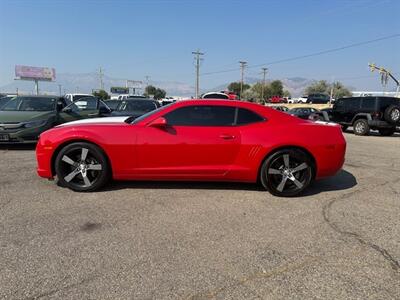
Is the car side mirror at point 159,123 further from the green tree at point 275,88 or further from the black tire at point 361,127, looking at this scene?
the green tree at point 275,88

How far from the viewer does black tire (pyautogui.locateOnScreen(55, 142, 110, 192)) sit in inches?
200

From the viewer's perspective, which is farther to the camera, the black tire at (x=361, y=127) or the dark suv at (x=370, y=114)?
the black tire at (x=361, y=127)

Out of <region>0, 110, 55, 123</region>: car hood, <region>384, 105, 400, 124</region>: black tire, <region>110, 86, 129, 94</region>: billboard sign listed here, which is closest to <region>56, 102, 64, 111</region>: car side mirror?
<region>0, 110, 55, 123</region>: car hood

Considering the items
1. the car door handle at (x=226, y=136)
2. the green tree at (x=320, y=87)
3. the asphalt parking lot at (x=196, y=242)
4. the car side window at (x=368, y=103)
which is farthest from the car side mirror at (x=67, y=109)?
the green tree at (x=320, y=87)

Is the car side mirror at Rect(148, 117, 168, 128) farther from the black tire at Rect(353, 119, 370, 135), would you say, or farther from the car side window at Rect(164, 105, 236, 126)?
the black tire at Rect(353, 119, 370, 135)

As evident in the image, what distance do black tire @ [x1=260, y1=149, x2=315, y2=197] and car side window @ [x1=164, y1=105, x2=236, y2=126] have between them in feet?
2.77

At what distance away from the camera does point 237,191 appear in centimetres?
535

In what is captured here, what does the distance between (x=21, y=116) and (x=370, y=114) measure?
14.3 metres

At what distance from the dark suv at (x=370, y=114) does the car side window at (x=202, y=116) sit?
509 inches

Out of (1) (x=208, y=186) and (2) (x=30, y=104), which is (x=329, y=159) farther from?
(2) (x=30, y=104)

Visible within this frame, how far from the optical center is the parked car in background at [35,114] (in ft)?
28.0

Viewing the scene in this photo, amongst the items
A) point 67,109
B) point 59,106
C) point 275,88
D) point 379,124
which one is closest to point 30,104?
point 59,106

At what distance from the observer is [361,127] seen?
1639 cm

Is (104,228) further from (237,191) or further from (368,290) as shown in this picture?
(368,290)
